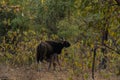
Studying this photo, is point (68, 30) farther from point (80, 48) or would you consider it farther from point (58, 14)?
point (80, 48)

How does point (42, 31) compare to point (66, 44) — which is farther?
point (42, 31)

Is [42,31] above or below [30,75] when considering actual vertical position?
above

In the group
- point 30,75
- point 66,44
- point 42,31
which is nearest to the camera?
point 30,75

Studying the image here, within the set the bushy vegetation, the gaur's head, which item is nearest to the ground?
the bushy vegetation

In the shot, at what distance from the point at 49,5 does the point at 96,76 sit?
475 centimetres

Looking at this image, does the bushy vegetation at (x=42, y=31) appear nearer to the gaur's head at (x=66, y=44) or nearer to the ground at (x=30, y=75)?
the gaur's head at (x=66, y=44)

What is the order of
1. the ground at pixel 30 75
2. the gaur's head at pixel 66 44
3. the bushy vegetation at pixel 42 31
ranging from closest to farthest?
the ground at pixel 30 75, the bushy vegetation at pixel 42 31, the gaur's head at pixel 66 44

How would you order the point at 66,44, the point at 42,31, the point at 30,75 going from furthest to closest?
the point at 42,31
the point at 66,44
the point at 30,75

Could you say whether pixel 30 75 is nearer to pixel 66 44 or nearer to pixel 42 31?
pixel 66 44

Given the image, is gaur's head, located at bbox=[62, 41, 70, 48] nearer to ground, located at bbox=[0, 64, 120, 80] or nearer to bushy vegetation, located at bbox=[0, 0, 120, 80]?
bushy vegetation, located at bbox=[0, 0, 120, 80]

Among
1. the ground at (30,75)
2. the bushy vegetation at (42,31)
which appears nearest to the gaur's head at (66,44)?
the bushy vegetation at (42,31)

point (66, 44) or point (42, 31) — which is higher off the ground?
point (42, 31)

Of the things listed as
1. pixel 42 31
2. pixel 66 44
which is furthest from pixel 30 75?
pixel 42 31

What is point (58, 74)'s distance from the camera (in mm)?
12898
